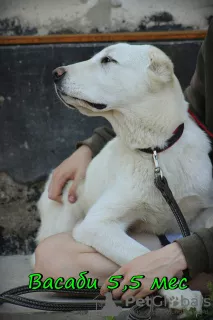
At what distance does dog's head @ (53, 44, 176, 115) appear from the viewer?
101 inches

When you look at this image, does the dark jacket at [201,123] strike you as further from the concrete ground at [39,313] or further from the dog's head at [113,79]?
the dog's head at [113,79]

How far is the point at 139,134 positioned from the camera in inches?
105

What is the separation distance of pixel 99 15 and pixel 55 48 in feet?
1.12

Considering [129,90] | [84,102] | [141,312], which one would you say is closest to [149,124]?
[129,90]

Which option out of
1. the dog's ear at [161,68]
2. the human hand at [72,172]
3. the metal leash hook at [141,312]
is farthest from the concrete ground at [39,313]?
the dog's ear at [161,68]

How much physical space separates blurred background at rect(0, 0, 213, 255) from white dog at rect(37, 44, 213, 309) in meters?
1.20

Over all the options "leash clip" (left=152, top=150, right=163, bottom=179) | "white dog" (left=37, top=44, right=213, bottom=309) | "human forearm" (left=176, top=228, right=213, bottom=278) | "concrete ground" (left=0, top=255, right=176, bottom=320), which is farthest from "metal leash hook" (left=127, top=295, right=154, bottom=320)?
"leash clip" (left=152, top=150, right=163, bottom=179)

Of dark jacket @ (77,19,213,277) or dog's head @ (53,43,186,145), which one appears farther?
dog's head @ (53,43,186,145)

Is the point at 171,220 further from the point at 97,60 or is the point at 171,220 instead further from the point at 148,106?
the point at 97,60

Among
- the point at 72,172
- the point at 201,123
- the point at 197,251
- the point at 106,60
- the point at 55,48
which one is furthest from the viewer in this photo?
the point at 55,48

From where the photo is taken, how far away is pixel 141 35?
12.6 ft

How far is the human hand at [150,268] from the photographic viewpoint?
223 centimetres

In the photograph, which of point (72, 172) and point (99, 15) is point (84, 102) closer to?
point (72, 172)

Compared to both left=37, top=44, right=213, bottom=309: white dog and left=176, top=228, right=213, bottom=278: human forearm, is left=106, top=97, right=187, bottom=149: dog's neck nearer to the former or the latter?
left=37, top=44, right=213, bottom=309: white dog
